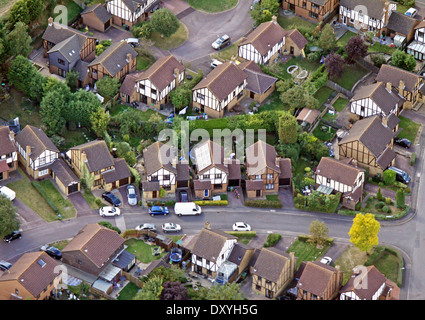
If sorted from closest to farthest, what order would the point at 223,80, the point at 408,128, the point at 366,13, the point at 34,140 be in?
the point at 34,140 → the point at 223,80 → the point at 408,128 → the point at 366,13

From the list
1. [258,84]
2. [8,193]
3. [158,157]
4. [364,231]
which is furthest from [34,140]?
[364,231]

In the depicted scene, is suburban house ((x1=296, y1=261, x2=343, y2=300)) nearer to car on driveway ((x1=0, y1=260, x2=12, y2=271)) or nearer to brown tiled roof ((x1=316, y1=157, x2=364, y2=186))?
brown tiled roof ((x1=316, y1=157, x2=364, y2=186))

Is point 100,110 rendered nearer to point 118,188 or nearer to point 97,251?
point 118,188

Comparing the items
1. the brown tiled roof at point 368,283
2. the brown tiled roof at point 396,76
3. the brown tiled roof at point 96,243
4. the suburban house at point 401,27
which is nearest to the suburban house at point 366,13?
the suburban house at point 401,27

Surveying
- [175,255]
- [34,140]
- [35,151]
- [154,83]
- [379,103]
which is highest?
[154,83]

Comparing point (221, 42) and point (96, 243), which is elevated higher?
point (221, 42)

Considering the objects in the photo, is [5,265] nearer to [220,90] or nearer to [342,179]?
[220,90]

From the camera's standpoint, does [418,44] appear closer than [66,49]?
No
